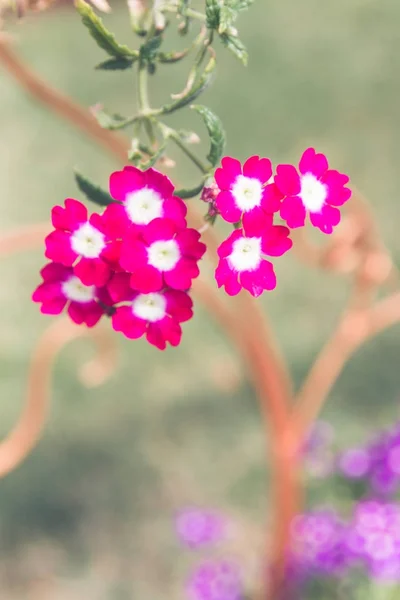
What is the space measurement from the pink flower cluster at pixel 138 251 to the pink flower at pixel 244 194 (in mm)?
28

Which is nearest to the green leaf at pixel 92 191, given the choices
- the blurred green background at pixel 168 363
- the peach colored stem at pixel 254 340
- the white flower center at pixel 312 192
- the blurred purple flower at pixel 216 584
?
the white flower center at pixel 312 192

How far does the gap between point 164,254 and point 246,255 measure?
50 millimetres

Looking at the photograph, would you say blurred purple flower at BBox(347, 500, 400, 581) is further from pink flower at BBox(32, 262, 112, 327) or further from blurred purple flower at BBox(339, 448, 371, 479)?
pink flower at BBox(32, 262, 112, 327)

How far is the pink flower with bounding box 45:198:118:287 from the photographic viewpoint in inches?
18.8

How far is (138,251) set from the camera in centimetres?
46

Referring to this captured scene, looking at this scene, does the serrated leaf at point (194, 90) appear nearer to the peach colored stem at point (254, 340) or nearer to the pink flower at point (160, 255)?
the pink flower at point (160, 255)

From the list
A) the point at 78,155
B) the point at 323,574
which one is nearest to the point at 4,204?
the point at 78,155

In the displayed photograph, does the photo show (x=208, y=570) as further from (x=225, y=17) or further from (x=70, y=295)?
(x=225, y=17)

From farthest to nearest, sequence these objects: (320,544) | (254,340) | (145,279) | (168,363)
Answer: (168,363)
(320,544)
(254,340)
(145,279)

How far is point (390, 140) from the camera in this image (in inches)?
126

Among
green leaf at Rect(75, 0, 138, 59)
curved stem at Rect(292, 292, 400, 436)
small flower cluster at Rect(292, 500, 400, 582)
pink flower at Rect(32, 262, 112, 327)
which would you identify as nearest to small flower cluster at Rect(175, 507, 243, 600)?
small flower cluster at Rect(292, 500, 400, 582)

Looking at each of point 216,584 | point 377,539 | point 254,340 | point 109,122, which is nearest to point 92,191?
point 109,122

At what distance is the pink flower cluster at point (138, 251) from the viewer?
1.53ft

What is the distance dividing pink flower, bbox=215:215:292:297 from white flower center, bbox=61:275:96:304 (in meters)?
0.10
